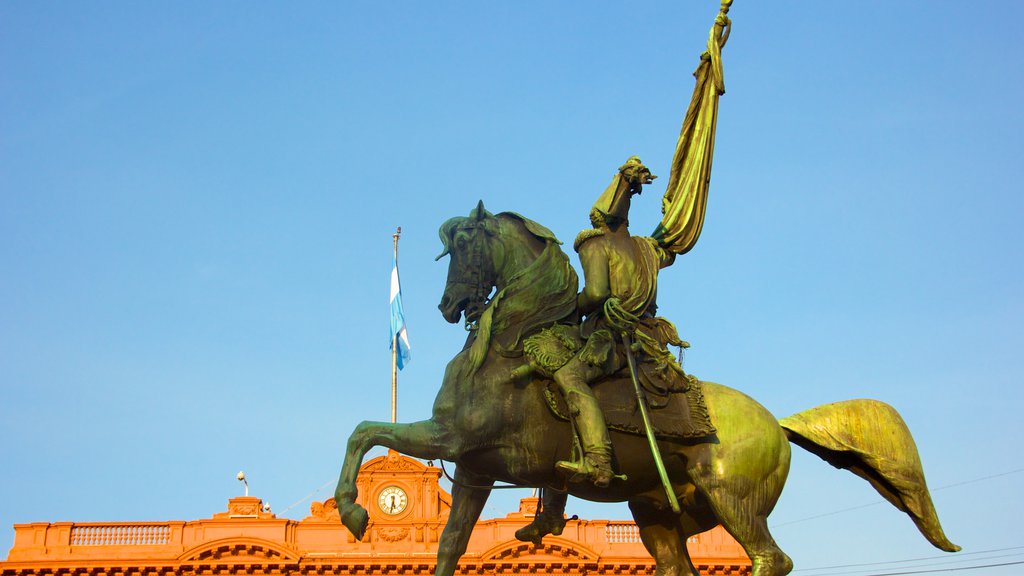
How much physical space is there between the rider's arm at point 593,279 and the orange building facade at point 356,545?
41.3 meters

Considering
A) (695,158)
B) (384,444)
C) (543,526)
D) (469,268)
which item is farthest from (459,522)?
(695,158)

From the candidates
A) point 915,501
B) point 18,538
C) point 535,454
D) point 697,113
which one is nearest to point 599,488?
point 535,454

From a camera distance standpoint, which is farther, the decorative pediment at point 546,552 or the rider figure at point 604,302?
the decorative pediment at point 546,552

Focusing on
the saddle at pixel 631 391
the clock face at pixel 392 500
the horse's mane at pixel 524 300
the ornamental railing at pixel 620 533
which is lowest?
the saddle at pixel 631 391

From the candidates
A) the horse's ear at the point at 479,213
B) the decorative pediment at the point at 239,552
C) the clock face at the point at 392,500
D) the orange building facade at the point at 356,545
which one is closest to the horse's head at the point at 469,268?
the horse's ear at the point at 479,213

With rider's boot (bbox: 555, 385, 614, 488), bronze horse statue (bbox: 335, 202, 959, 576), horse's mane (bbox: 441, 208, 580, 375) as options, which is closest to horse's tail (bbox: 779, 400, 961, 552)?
bronze horse statue (bbox: 335, 202, 959, 576)

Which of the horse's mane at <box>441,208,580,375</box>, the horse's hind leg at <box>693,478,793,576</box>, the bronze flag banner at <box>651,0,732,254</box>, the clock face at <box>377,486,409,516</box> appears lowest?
the horse's hind leg at <box>693,478,793,576</box>

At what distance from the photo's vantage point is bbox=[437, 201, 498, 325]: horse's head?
10195 mm

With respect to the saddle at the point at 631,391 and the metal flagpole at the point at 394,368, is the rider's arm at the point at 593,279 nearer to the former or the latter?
the saddle at the point at 631,391

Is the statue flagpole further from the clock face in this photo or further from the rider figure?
the rider figure

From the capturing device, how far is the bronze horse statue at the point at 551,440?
382 inches

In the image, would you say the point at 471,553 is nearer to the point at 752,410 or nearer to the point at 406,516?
the point at 406,516

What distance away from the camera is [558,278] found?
400 inches

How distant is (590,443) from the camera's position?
31.2 ft
